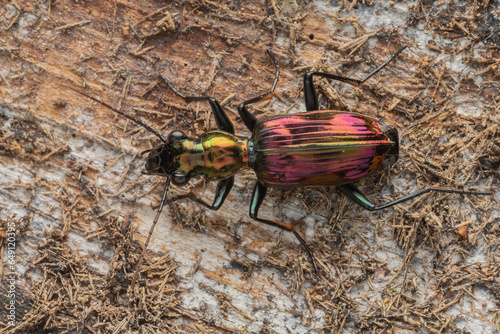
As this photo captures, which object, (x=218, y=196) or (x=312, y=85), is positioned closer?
(x=312, y=85)

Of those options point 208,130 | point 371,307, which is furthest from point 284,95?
point 371,307

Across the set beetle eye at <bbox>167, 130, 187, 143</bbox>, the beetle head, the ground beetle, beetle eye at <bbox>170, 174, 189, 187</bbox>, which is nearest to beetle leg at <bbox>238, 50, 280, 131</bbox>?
the ground beetle

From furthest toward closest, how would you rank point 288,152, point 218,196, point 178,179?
point 218,196 < point 178,179 < point 288,152

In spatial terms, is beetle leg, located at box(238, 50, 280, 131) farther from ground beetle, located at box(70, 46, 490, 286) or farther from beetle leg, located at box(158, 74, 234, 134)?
beetle leg, located at box(158, 74, 234, 134)

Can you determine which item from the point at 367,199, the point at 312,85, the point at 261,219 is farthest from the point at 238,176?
the point at 367,199

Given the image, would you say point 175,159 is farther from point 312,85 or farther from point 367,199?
point 367,199

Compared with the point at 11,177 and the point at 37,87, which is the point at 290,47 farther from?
the point at 11,177

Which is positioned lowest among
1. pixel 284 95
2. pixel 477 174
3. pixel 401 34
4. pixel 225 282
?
pixel 225 282
